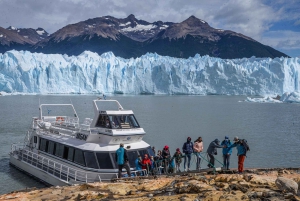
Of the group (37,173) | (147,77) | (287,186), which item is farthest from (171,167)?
(147,77)

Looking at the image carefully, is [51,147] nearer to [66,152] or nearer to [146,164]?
[66,152]

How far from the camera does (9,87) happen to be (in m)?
66.0

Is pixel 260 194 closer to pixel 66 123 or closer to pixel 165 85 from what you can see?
pixel 66 123

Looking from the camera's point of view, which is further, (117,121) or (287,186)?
(117,121)

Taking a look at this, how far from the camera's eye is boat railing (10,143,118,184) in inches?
402

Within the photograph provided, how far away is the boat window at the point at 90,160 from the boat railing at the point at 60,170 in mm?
248

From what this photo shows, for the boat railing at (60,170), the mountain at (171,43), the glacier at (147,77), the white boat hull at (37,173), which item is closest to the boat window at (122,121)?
the boat railing at (60,170)

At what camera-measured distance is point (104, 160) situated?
1038cm

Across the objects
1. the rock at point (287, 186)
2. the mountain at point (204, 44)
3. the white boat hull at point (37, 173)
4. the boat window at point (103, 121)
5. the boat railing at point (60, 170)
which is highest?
the mountain at point (204, 44)

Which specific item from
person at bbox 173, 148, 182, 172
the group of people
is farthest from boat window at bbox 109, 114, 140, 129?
person at bbox 173, 148, 182, 172

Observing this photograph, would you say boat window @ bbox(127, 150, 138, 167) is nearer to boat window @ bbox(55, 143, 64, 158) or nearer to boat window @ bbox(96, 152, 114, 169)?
boat window @ bbox(96, 152, 114, 169)

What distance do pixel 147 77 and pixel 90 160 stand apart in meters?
→ 59.4

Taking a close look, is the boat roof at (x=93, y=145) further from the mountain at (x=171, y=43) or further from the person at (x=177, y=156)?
the mountain at (x=171, y=43)

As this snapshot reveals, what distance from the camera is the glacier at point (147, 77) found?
63.3 meters
